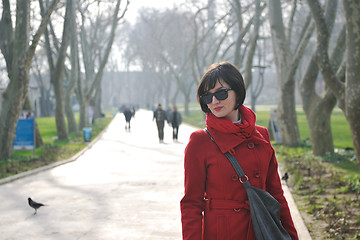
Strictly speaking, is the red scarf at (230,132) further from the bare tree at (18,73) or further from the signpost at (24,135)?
the signpost at (24,135)

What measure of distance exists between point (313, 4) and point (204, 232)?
25.0 feet

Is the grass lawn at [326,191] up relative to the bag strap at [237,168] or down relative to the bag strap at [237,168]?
down

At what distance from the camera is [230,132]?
287 cm

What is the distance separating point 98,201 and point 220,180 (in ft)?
18.9

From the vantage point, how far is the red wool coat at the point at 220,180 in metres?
2.83

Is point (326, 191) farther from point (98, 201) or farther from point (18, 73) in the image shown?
point (18, 73)

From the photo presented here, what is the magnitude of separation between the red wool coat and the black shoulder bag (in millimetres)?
45

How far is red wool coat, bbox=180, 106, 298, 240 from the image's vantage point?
2826 mm

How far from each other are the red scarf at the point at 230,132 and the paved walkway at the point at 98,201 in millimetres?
3252

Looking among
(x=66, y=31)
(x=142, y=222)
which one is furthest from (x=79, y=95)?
(x=142, y=222)

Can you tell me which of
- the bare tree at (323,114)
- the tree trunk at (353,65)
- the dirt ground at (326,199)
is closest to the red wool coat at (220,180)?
the dirt ground at (326,199)

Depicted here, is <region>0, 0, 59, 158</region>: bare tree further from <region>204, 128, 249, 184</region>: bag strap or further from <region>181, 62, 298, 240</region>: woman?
<region>204, 128, 249, 184</region>: bag strap

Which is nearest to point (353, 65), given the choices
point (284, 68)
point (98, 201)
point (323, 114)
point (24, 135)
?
point (98, 201)

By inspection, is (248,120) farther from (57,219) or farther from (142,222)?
(57,219)
